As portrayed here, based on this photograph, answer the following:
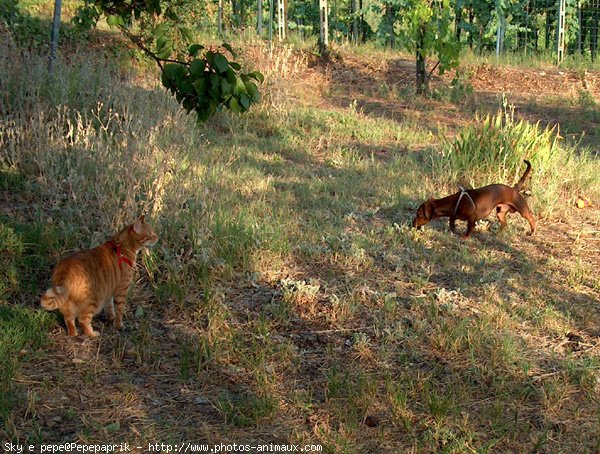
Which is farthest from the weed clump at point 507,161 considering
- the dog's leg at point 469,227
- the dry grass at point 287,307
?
the dog's leg at point 469,227

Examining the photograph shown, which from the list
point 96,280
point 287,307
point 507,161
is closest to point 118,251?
point 96,280

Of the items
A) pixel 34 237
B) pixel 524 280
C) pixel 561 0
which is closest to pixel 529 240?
pixel 524 280

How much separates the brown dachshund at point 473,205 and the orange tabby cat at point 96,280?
2.50 meters

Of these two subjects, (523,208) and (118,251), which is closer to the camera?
(118,251)

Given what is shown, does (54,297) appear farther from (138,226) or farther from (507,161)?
(507,161)

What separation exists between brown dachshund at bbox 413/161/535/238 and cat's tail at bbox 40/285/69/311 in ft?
10.3

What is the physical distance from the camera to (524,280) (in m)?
5.01

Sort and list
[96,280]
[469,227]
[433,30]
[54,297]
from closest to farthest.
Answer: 1. [54,297]
2. [96,280]
3. [469,227]
4. [433,30]

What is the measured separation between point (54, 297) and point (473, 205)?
3.44 m

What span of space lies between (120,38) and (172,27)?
27.8 feet

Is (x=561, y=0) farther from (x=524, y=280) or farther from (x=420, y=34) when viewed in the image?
(x=524, y=280)

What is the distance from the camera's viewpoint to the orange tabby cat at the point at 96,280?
3.80 meters

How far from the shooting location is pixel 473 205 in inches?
221

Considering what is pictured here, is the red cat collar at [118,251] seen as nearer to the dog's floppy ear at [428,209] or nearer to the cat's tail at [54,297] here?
the cat's tail at [54,297]
